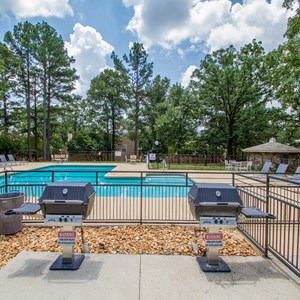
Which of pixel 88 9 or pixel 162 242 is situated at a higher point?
pixel 88 9

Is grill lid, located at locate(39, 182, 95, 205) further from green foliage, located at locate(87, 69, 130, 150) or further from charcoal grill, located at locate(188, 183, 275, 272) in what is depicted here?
green foliage, located at locate(87, 69, 130, 150)

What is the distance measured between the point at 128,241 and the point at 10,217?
1.92 meters

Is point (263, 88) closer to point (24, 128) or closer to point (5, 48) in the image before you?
point (5, 48)

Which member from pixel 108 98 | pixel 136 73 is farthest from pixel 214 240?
pixel 136 73

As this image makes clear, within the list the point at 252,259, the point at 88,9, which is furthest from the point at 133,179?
the point at 252,259

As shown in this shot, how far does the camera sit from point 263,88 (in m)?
19.8

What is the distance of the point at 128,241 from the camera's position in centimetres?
342

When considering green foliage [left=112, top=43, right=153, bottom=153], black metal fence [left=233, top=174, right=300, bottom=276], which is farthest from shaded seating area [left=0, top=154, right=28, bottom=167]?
black metal fence [left=233, top=174, right=300, bottom=276]

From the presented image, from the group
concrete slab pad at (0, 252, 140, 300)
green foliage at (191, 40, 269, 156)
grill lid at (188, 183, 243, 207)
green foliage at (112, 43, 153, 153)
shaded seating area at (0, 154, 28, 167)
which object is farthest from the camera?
green foliage at (112, 43, 153, 153)

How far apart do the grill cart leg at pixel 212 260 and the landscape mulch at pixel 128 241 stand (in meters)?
0.40

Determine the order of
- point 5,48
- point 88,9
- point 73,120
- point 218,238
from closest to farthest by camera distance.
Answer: point 218,238
point 88,9
point 5,48
point 73,120

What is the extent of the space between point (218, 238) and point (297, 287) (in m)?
0.84

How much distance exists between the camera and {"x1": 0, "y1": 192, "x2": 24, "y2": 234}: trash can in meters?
3.41

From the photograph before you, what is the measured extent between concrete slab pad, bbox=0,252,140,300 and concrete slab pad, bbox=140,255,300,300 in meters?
0.17
